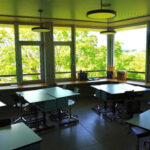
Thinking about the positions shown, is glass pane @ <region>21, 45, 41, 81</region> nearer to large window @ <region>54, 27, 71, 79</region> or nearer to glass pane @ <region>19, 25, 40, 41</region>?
glass pane @ <region>19, 25, 40, 41</region>

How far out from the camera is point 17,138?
1834 mm

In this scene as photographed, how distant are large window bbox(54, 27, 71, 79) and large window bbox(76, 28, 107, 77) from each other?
0.48 metres

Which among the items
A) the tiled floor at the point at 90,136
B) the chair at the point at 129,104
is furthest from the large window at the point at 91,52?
the tiled floor at the point at 90,136

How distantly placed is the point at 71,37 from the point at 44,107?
12.8 feet

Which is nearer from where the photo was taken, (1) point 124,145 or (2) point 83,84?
(1) point 124,145

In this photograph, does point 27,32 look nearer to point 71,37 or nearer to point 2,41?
point 2,41

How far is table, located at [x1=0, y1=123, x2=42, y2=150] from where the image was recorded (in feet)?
5.54

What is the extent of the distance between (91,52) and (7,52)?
3600 millimetres

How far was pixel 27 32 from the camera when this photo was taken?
6.04m

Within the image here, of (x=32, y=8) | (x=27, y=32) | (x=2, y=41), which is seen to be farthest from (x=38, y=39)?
(x=32, y=8)

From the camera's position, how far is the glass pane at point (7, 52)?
5734 millimetres

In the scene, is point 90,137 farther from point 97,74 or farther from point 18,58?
point 97,74

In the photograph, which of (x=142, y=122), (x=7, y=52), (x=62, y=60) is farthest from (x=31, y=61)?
(x=142, y=122)

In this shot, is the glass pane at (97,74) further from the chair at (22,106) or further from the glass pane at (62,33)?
the chair at (22,106)
